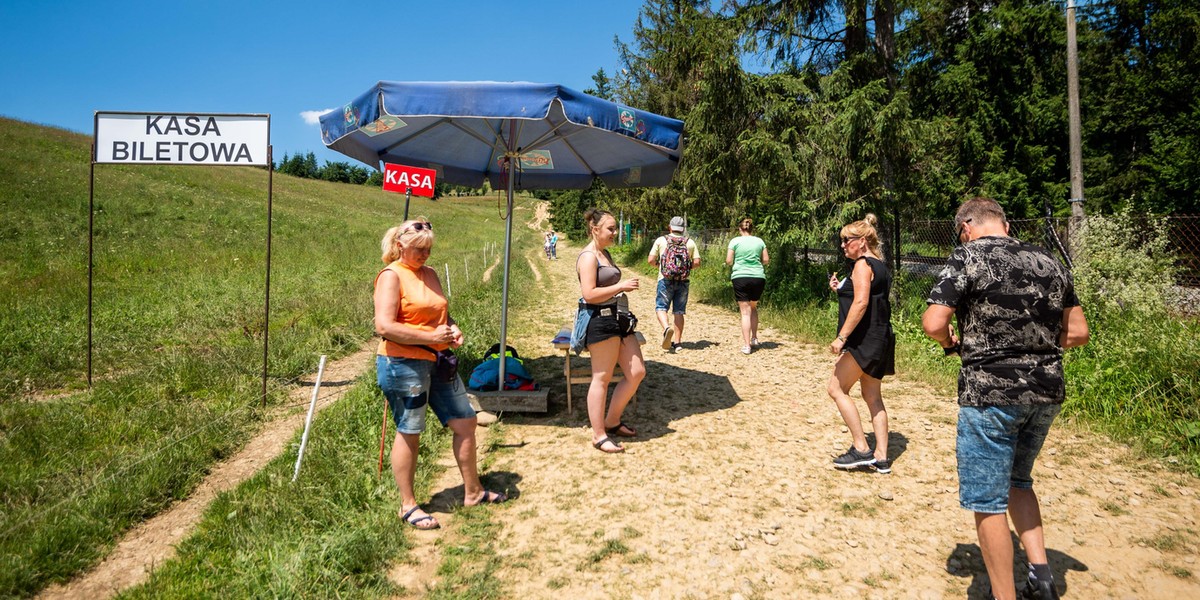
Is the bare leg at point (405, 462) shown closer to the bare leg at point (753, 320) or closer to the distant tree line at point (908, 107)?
the bare leg at point (753, 320)

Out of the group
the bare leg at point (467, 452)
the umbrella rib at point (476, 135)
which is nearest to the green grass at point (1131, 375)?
the bare leg at point (467, 452)

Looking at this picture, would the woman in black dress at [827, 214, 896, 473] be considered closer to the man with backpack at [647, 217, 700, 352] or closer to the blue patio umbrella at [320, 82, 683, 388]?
the blue patio umbrella at [320, 82, 683, 388]

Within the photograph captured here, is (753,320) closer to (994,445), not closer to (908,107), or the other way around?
(908,107)

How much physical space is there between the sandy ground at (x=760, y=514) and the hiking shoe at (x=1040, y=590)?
0.76 feet

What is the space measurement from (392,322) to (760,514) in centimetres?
258

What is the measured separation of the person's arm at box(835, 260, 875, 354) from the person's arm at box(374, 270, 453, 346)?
8.82ft

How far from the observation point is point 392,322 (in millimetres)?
3357

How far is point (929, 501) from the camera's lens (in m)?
4.08

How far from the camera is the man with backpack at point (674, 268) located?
7.92 m

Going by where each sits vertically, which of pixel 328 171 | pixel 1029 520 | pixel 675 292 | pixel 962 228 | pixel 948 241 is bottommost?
pixel 1029 520

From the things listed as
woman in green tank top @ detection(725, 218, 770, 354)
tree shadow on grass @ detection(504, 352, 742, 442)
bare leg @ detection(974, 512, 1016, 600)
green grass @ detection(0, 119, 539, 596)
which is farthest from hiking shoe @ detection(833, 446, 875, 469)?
woman in green tank top @ detection(725, 218, 770, 354)

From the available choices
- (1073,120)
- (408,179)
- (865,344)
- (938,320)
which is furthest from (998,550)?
(1073,120)

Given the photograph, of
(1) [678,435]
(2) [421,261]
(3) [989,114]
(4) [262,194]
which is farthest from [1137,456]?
(4) [262,194]

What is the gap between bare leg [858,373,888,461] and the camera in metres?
4.41
